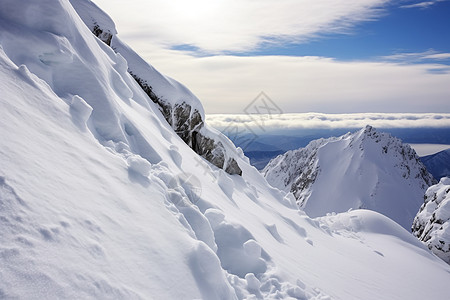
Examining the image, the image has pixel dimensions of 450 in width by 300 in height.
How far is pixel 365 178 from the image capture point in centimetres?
14275

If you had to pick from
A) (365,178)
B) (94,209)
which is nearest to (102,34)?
(94,209)

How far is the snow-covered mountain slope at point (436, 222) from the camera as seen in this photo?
30495 mm

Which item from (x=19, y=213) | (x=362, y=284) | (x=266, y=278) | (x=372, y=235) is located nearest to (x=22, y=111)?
(x=19, y=213)

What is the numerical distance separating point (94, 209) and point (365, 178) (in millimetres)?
152870

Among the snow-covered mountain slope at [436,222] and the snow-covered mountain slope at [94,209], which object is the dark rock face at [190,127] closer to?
the snow-covered mountain slope at [94,209]

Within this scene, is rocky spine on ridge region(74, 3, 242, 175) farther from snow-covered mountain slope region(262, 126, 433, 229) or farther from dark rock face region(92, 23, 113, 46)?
snow-covered mountain slope region(262, 126, 433, 229)

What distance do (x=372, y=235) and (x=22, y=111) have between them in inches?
971

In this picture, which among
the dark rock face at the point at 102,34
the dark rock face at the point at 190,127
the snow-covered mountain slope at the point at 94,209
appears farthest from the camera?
the dark rock face at the point at 102,34

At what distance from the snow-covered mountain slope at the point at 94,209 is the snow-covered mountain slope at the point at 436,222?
23755mm

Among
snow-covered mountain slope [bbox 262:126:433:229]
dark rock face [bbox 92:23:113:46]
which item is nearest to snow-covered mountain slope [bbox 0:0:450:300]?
dark rock face [bbox 92:23:113:46]

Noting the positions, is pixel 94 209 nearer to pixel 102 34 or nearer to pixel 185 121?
pixel 185 121

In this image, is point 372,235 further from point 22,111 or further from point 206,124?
point 22,111

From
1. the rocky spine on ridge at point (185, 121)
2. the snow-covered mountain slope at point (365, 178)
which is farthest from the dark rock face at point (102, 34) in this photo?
the snow-covered mountain slope at point (365, 178)

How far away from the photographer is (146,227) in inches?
215
